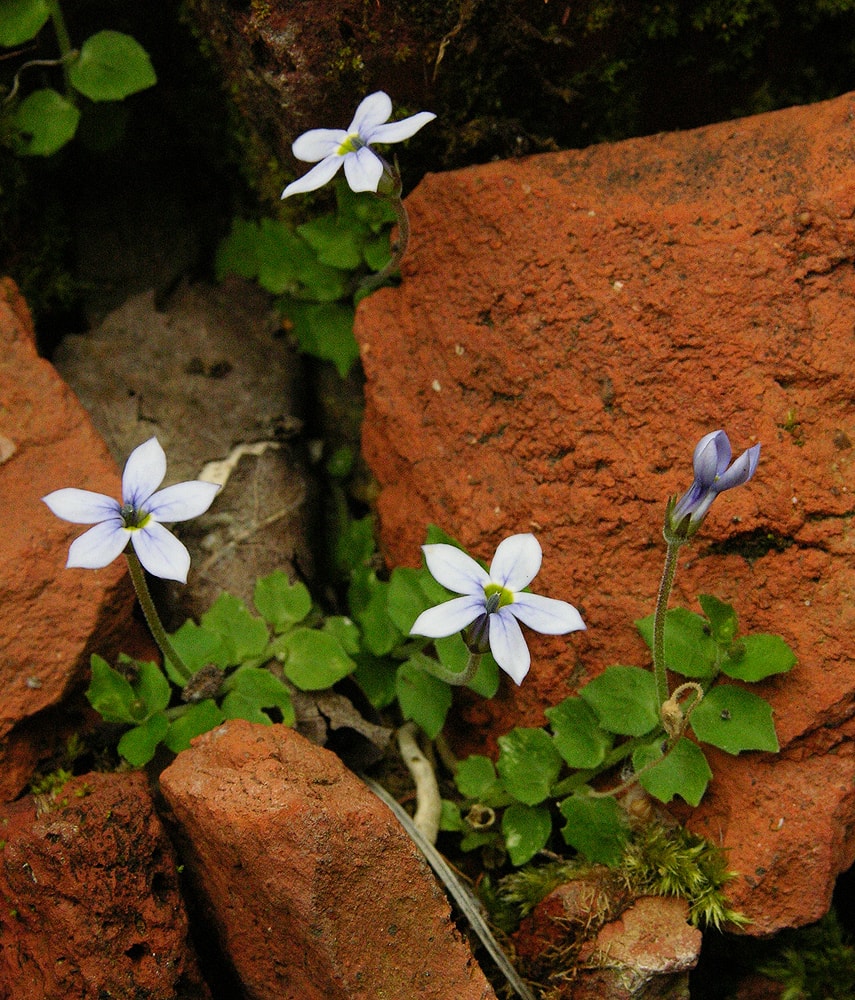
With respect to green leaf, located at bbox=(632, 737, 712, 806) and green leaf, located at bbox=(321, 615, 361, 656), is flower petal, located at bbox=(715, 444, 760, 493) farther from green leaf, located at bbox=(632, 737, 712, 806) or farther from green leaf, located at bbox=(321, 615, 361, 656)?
green leaf, located at bbox=(321, 615, 361, 656)

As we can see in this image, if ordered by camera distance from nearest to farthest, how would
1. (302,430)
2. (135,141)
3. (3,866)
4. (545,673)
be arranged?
(3,866) < (545,673) < (302,430) < (135,141)

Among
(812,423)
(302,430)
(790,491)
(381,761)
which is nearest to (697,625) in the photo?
(790,491)

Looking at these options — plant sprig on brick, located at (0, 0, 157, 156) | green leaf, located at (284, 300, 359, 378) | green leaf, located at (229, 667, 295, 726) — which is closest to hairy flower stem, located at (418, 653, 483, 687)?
green leaf, located at (229, 667, 295, 726)

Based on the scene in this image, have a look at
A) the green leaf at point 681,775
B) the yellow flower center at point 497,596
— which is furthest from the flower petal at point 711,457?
the green leaf at point 681,775

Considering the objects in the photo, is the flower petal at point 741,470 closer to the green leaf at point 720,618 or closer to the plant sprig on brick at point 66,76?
the green leaf at point 720,618

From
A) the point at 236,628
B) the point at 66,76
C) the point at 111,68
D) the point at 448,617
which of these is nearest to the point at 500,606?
A: the point at 448,617

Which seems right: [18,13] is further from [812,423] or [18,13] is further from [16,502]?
[812,423]
